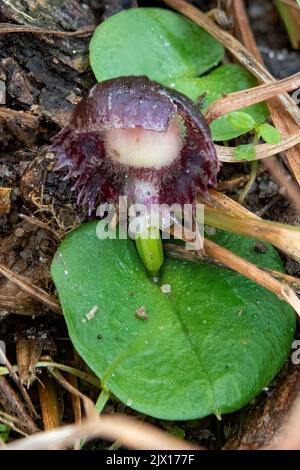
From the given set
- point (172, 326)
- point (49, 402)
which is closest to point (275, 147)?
point (172, 326)

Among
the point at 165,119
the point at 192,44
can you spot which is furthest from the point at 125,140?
the point at 192,44

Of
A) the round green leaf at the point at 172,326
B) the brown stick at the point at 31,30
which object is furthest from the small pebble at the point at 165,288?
the brown stick at the point at 31,30

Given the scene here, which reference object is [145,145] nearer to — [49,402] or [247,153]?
[247,153]

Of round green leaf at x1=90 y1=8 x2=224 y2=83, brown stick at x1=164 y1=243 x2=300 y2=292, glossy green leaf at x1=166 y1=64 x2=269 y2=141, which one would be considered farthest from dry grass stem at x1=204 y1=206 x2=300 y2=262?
round green leaf at x1=90 y1=8 x2=224 y2=83

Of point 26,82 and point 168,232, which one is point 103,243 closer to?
point 168,232

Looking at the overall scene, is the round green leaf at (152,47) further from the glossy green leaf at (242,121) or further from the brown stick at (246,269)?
the brown stick at (246,269)
